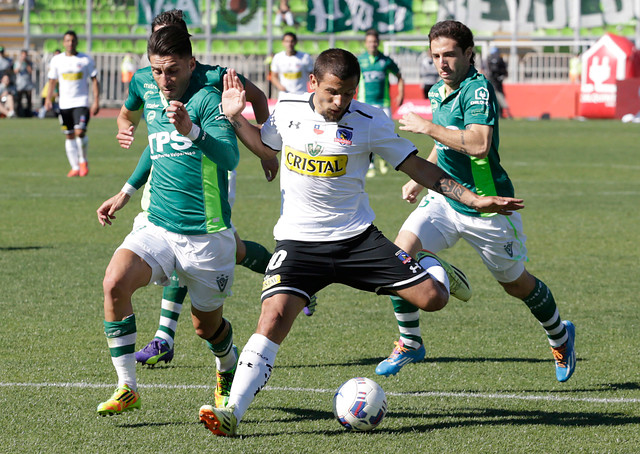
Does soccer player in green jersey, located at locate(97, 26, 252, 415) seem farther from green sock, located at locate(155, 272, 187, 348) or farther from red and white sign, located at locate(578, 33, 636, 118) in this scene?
red and white sign, located at locate(578, 33, 636, 118)

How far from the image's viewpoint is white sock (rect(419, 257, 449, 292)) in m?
5.59

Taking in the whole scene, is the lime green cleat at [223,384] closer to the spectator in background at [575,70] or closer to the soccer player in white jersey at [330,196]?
the soccer player in white jersey at [330,196]

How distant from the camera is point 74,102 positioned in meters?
18.0

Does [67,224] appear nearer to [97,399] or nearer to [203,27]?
[97,399]

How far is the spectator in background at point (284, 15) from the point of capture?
131 ft

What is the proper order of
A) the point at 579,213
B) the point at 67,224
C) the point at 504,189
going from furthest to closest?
the point at 579,213 < the point at 67,224 < the point at 504,189

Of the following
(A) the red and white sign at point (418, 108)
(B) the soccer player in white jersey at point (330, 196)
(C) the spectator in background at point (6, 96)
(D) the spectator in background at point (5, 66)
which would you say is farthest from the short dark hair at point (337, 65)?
(D) the spectator in background at point (5, 66)

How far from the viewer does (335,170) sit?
520 centimetres

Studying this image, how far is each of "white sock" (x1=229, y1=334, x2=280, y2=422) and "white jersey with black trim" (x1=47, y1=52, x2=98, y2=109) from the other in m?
13.7

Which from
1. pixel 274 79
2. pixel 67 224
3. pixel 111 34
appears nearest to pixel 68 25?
pixel 111 34

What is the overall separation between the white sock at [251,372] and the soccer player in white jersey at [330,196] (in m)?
0.12

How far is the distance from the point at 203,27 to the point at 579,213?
29346mm

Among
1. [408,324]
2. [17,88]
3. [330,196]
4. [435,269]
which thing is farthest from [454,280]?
[17,88]

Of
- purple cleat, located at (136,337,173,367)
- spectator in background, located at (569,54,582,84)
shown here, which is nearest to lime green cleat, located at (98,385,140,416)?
purple cleat, located at (136,337,173,367)
